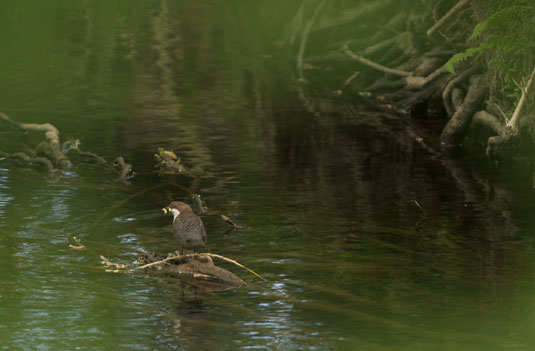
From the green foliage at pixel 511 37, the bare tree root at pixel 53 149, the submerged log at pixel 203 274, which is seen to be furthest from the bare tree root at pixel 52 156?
the green foliage at pixel 511 37

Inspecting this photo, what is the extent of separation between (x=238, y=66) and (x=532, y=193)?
59.3ft

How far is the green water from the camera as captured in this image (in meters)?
10.3

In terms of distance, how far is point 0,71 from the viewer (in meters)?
30.4

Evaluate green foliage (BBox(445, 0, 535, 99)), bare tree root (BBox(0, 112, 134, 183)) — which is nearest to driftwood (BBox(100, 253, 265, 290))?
bare tree root (BBox(0, 112, 134, 183))

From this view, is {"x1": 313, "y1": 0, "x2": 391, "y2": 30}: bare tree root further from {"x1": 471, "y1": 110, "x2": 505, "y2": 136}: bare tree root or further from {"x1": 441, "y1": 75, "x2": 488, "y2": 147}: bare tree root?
{"x1": 471, "y1": 110, "x2": 505, "y2": 136}: bare tree root

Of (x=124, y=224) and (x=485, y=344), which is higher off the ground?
(x=124, y=224)

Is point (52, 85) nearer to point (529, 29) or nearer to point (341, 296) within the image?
point (529, 29)

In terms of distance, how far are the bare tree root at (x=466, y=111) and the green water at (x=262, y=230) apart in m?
0.74

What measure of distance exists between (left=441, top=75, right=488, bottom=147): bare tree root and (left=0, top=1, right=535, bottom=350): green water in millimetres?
738

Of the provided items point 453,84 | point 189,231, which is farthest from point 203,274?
point 453,84

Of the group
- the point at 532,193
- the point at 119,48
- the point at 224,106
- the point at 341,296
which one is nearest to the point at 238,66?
the point at 119,48

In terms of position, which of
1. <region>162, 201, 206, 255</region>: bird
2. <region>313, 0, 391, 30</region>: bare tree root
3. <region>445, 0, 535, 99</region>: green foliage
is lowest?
<region>162, 201, 206, 255</region>: bird

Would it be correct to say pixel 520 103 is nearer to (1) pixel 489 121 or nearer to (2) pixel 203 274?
(1) pixel 489 121

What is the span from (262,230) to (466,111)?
7.90m
